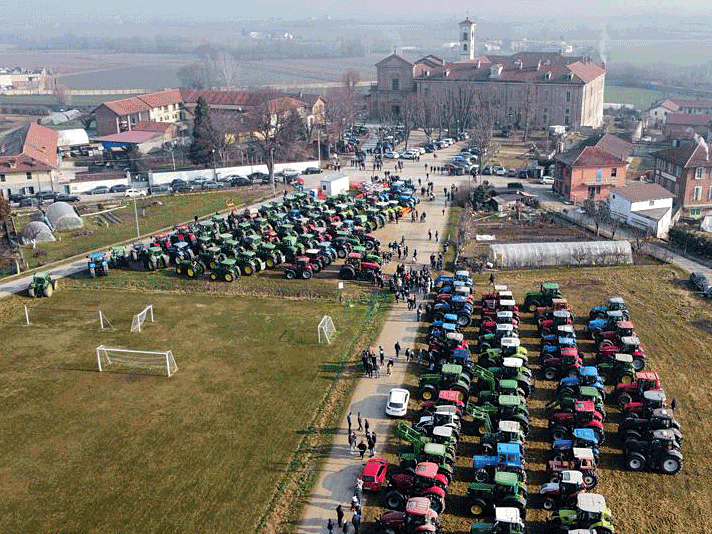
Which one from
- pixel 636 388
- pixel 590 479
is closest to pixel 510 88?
pixel 636 388

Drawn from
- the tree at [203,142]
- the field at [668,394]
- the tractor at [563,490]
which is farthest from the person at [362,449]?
the tree at [203,142]

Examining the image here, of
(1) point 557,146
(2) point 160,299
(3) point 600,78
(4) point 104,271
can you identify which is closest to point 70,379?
(2) point 160,299

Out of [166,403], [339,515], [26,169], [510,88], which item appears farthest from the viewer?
[510,88]

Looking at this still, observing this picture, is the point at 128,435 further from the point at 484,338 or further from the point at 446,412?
the point at 484,338

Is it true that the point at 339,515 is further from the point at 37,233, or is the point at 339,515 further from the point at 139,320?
the point at 37,233

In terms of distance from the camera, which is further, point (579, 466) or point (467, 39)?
point (467, 39)
